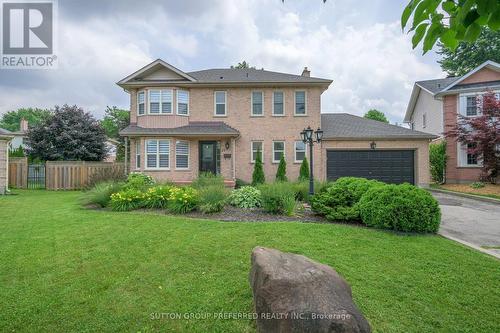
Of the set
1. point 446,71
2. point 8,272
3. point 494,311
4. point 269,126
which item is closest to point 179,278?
point 8,272

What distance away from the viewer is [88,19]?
970 cm

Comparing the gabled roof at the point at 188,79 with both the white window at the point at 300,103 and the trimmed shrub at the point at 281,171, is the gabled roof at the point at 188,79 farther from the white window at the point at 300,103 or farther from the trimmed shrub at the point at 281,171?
the trimmed shrub at the point at 281,171

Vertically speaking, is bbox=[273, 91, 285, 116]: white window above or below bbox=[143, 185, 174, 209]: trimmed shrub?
above

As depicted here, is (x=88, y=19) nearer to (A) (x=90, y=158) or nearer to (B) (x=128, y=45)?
(B) (x=128, y=45)

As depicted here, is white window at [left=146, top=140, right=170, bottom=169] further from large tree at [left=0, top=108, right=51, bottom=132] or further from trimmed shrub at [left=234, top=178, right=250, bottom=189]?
large tree at [left=0, top=108, right=51, bottom=132]

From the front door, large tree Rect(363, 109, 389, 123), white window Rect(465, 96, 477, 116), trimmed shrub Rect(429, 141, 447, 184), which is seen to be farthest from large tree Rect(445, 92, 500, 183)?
large tree Rect(363, 109, 389, 123)

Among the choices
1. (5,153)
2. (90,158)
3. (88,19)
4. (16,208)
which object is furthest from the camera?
(90,158)

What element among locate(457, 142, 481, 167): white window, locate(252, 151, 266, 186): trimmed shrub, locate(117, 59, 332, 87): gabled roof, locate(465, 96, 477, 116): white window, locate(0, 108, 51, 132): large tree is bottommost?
locate(252, 151, 266, 186): trimmed shrub

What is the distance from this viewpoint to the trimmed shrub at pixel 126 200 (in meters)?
8.43

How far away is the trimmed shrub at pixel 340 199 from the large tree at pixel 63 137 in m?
18.5

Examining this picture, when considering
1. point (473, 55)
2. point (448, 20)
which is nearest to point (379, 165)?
point (448, 20)

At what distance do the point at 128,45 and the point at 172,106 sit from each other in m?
3.78

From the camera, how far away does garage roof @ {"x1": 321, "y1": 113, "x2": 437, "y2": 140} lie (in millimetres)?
15633

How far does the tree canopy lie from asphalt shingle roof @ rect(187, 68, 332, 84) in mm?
14430
